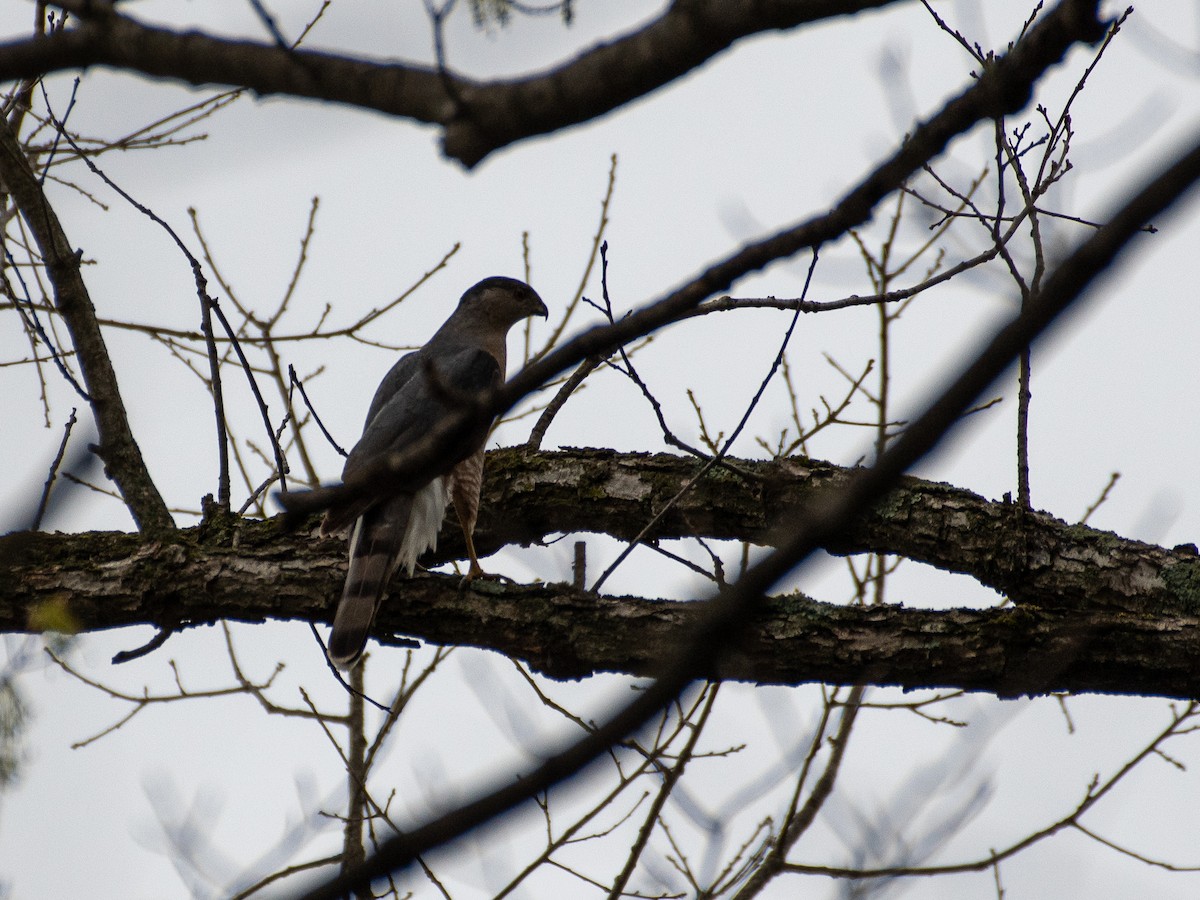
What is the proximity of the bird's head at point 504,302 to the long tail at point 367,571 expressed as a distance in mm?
2012

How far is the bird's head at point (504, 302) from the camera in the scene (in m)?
5.98

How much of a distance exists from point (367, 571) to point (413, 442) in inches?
29.6

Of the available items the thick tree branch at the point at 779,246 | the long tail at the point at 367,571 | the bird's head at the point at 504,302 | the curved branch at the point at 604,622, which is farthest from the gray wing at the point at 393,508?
the thick tree branch at the point at 779,246

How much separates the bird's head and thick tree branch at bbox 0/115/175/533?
1.92m

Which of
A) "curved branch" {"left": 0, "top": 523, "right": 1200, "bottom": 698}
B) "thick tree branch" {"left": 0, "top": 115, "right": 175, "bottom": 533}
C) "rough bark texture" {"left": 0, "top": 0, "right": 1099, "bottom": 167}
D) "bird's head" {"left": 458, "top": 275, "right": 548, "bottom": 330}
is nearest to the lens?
"rough bark texture" {"left": 0, "top": 0, "right": 1099, "bottom": 167}

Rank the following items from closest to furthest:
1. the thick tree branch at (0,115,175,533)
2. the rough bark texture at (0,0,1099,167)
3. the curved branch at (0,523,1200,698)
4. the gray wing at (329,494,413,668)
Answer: the rough bark texture at (0,0,1099,167) < the curved branch at (0,523,1200,698) < the gray wing at (329,494,413,668) < the thick tree branch at (0,115,175,533)

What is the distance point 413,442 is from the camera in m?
4.46

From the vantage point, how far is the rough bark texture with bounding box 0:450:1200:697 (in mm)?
3609

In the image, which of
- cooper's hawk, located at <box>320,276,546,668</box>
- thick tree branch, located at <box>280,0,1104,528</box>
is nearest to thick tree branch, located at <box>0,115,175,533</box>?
cooper's hawk, located at <box>320,276,546,668</box>

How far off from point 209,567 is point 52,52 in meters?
2.76

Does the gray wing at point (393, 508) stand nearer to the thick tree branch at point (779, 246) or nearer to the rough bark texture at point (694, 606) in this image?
the rough bark texture at point (694, 606)

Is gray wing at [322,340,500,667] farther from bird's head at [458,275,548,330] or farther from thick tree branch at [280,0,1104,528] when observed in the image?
thick tree branch at [280,0,1104,528]

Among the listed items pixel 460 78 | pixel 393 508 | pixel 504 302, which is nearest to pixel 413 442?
pixel 393 508

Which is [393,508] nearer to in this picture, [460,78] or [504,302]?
[504,302]
